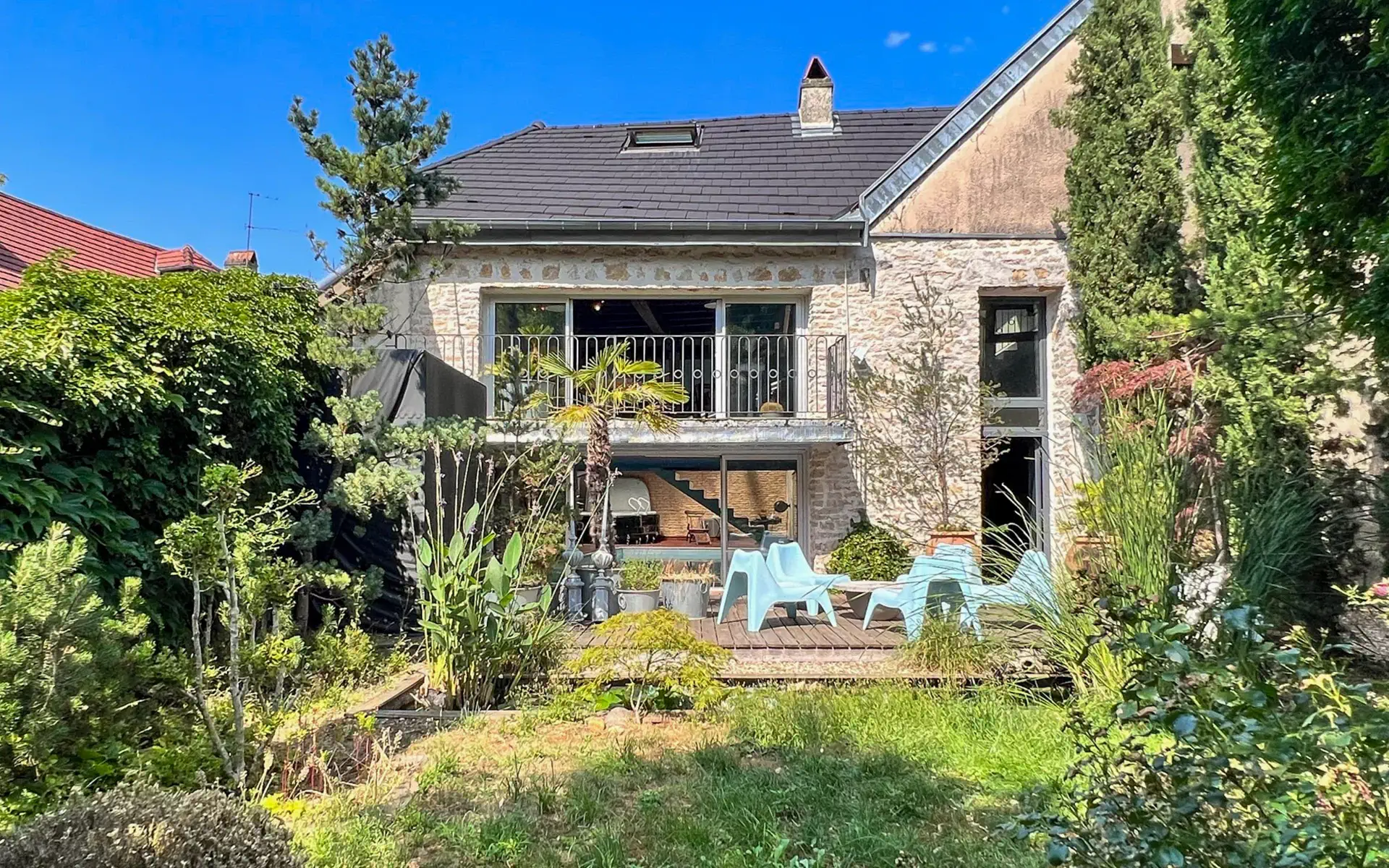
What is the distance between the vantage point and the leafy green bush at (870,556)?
825 centimetres

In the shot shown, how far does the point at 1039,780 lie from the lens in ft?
10.6

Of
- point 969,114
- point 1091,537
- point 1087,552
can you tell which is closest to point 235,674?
point 1087,552

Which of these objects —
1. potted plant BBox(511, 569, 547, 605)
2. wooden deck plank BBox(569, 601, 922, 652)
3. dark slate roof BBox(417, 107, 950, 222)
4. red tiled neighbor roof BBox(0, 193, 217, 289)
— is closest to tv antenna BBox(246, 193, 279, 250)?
red tiled neighbor roof BBox(0, 193, 217, 289)

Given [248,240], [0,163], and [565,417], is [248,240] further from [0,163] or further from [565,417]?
[565,417]

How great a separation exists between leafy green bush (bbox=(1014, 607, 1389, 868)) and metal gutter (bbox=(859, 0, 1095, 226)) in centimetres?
780

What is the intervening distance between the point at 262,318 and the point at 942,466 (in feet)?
24.3

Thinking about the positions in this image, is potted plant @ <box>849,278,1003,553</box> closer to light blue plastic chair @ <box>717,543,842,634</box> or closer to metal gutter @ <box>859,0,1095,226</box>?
metal gutter @ <box>859,0,1095,226</box>

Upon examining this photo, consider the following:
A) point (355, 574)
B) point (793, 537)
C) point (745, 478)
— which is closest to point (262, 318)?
point (355, 574)

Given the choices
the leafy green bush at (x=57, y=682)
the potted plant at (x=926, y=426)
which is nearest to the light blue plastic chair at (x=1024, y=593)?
the potted plant at (x=926, y=426)

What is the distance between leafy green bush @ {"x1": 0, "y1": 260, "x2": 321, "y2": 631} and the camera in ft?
10.7

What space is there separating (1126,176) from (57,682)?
32.9ft

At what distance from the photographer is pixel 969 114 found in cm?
906

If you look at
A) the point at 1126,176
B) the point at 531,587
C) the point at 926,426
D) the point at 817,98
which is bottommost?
the point at 531,587

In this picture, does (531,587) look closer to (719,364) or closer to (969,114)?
(719,364)
